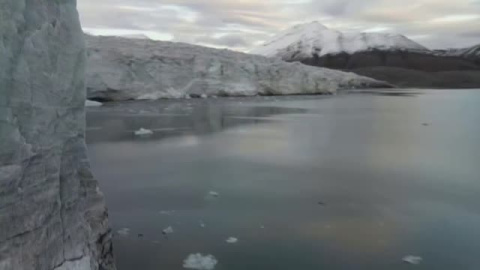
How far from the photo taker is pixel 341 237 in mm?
4191

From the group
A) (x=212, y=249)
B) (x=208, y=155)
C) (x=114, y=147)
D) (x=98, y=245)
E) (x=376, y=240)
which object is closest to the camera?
(x=98, y=245)

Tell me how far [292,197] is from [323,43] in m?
102

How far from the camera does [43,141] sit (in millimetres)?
2500

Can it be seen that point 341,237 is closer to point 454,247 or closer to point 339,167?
point 454,247

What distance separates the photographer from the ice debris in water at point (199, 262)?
352cm

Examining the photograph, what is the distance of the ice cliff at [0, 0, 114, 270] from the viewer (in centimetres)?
221

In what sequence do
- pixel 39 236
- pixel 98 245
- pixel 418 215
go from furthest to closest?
1. pixel 418 215
2. pixel 98 245
3. pixel 39 236

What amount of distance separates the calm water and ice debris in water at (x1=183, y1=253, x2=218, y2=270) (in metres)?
0.06

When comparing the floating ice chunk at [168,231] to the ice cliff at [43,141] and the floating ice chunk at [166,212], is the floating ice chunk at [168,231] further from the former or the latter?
the ice cliff at [43,141]

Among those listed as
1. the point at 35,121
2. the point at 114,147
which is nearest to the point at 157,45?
the point at 114,147

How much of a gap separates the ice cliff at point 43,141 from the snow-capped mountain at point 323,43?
9168cm

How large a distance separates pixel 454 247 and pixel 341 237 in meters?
0.94

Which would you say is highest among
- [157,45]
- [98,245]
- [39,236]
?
[157,45]

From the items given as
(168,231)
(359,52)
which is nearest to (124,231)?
(168,231)
